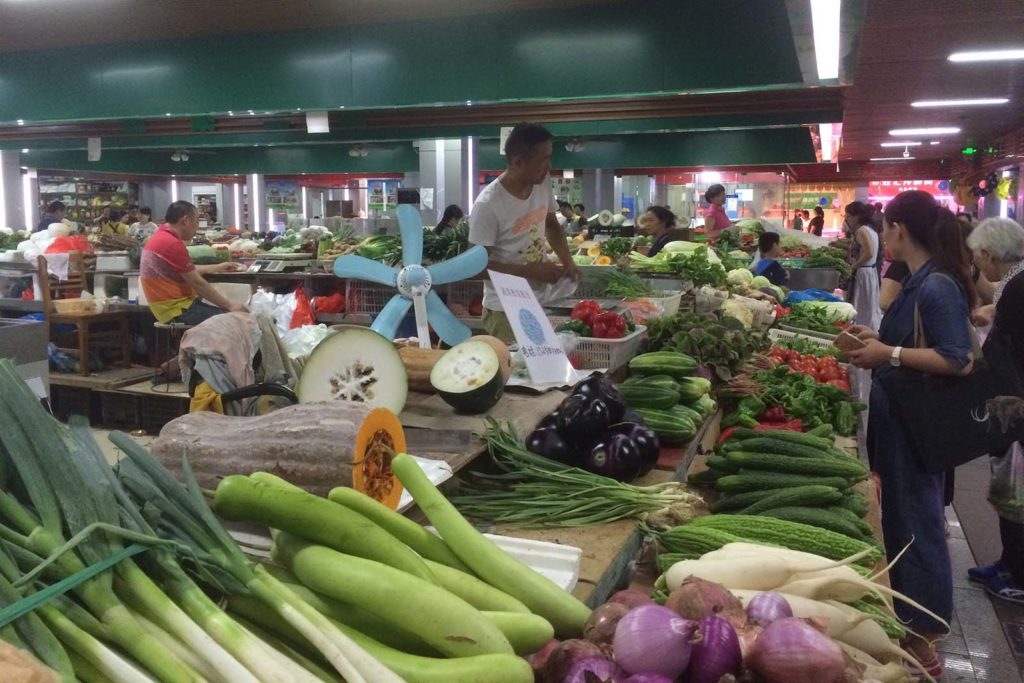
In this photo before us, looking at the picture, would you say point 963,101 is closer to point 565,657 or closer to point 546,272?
point 546,272

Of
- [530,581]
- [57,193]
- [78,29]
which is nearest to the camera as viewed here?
[530,581]

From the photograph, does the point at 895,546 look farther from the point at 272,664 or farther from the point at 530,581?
the point at 272,664

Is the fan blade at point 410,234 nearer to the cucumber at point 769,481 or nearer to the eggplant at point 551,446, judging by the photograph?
the eggplant at point 551,446

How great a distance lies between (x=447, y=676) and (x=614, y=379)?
270 centimetres

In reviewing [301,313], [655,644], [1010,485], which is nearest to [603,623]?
[655,644]

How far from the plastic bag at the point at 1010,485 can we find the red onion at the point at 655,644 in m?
4.19

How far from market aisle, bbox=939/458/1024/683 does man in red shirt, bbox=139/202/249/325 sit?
5.89m

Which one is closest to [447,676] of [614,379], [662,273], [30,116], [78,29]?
[614,379]

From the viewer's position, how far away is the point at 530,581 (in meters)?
1.38

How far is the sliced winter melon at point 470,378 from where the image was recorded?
2469mm

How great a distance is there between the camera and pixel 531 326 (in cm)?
301

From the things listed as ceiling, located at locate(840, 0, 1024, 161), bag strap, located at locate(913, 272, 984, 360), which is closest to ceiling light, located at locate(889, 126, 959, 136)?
ceiling, located at locate(840, 0, 1024, 161)

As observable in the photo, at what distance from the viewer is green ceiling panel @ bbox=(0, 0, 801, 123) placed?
6523mm

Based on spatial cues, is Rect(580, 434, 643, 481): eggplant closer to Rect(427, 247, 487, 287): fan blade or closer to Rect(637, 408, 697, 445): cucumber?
Rect(637, 408, 697, 445): cucumber
